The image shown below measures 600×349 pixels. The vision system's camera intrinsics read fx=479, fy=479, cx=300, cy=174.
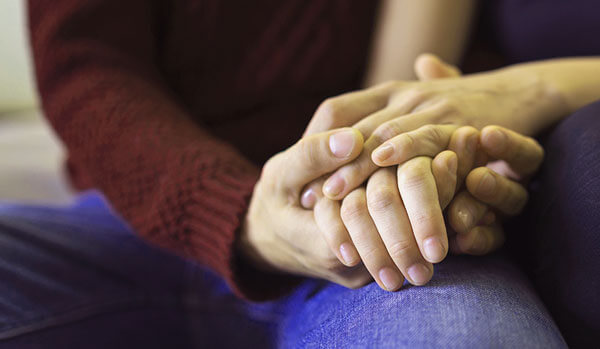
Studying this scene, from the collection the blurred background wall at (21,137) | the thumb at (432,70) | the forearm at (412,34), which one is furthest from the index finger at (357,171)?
the blurred background wall at (21,137)

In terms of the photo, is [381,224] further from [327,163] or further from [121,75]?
[121,75]

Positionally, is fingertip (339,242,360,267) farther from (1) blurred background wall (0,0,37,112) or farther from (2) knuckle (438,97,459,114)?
(1) blurred background wall (0,0,37,112)

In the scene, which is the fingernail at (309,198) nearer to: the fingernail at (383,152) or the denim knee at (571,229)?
the fingernail at (383,152)

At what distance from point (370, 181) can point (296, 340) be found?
17 centimetres

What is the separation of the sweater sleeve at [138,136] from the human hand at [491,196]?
0.21 meters

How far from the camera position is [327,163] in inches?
16.2

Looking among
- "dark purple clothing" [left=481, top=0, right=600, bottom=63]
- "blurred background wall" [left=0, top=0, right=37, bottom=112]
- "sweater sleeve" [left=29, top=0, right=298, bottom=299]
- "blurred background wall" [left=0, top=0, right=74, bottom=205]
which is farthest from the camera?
"blurred background wall" [left=0, top=0, right=37, bottom=112]

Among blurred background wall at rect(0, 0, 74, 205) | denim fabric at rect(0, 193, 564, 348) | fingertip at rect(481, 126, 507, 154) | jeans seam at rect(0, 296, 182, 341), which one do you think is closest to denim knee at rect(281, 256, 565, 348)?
denim fabric at rect(0, 193, 564, 348)

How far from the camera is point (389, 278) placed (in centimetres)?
38

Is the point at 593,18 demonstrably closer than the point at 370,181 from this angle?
No

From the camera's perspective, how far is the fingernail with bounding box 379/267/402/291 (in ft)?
1.25

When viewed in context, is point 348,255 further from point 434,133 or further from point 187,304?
point 187,304

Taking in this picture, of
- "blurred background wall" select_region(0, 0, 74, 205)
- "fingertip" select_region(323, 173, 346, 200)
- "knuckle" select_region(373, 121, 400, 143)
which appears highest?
"knuckle" select_region(373, 121, 400, 143)

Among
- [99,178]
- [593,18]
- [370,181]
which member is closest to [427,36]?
[593,18]
